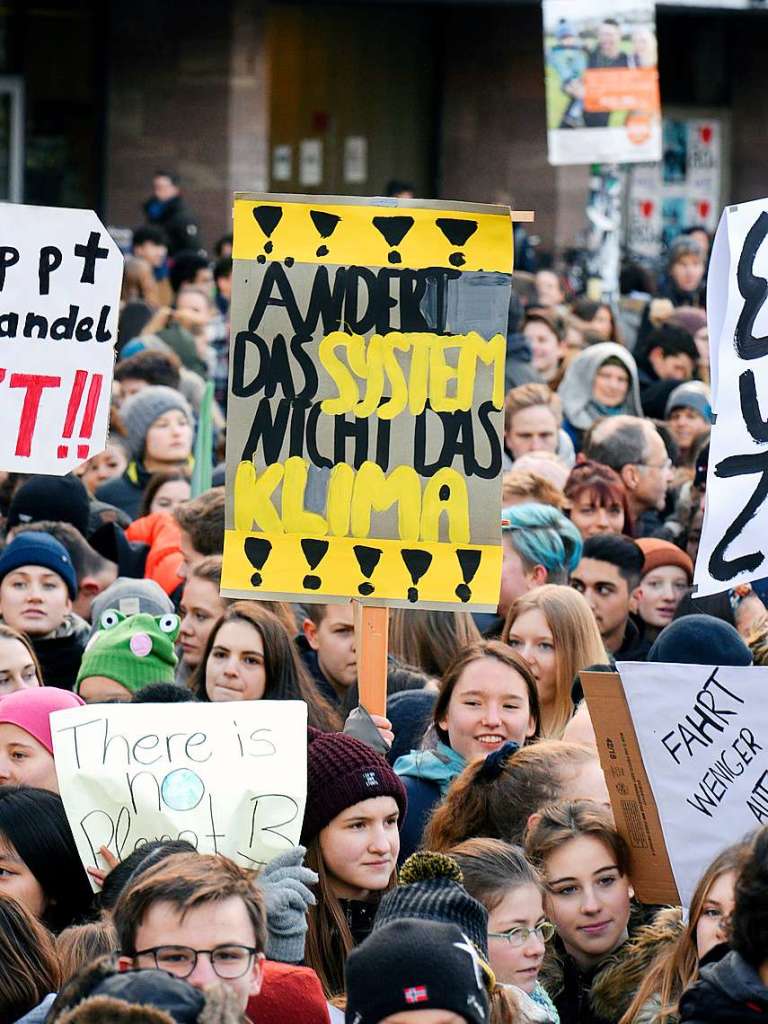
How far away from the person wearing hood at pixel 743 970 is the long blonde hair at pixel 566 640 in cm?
287

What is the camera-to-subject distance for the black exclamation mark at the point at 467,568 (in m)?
5.16

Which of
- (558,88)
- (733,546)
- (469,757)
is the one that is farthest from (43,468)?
(558,88)

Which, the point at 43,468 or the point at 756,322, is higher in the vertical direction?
the point at 756,322

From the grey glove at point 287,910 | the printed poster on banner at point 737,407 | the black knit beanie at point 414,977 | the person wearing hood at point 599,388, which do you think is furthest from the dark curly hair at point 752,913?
the person wearing hood at point 599,388

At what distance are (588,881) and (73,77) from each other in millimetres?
17901

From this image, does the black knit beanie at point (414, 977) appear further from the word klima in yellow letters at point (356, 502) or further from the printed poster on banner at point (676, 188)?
the printed poster on banner at point (676, 188)

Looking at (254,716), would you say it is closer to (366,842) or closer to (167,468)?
(366,842)

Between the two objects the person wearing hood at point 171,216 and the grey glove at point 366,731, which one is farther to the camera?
the person wearing hood at point 171,216

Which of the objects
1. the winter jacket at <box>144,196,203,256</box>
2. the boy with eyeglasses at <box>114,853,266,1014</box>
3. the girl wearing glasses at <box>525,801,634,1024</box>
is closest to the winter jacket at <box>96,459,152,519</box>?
the girl wearing glasses at <box>525,801,634,1024</box>

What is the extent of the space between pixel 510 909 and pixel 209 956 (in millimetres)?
918

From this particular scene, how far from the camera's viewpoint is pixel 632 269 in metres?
17.5

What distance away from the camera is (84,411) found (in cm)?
602

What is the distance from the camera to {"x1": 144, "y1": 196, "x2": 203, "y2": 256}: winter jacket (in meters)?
17.7

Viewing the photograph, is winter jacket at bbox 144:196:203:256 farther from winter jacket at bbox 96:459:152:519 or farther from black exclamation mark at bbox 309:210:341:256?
black exclamation mark at bbox 309:210:341:256
